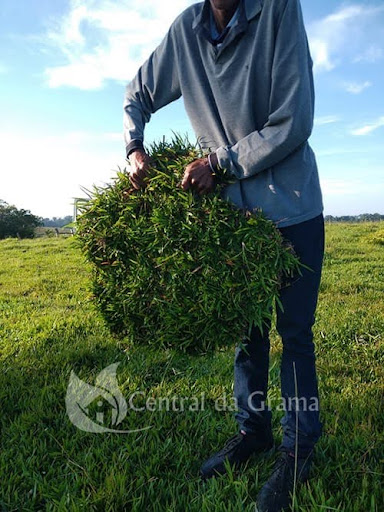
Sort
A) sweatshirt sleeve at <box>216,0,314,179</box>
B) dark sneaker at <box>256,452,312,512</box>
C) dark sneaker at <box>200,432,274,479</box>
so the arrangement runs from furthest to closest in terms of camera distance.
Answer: dark sneaker at <box>200,432,274,479</box>, dark sneaker at <box>256,452,312,512</box>, sweatshirt sleeve at <box>216,0,314,179</box>

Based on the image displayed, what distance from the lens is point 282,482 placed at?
2264mm

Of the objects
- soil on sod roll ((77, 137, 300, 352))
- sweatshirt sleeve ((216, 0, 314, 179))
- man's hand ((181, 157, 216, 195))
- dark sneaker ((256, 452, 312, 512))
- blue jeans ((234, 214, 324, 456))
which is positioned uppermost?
sweatshirt sleeve ((216, 0, 314, 179))

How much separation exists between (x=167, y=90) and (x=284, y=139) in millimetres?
951

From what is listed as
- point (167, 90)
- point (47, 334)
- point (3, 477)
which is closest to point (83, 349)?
point (47, 334)

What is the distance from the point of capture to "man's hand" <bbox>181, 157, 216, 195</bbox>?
204 cm

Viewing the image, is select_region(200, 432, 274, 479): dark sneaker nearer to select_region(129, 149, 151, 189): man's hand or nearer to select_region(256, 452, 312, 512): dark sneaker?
select_region(256, 452, 312, 512): dark sneaker

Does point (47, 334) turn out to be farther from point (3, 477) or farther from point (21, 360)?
point (3, 477)

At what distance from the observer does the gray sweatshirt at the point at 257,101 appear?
202cm

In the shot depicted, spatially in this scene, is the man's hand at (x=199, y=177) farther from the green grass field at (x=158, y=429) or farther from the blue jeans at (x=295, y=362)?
the green grass field at (x=158, y=429)

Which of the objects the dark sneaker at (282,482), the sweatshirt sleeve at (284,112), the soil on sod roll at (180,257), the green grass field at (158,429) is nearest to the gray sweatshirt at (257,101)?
the sweatshirt sleeve at (284,112)

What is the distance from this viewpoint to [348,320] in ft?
16.6

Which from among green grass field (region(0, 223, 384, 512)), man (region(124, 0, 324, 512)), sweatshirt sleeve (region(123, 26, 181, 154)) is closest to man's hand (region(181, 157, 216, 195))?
man (region(124, 0, 324, 512))

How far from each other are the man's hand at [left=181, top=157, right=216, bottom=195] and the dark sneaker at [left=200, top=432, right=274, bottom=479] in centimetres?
146

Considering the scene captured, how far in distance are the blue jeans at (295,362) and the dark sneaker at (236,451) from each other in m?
0.06
